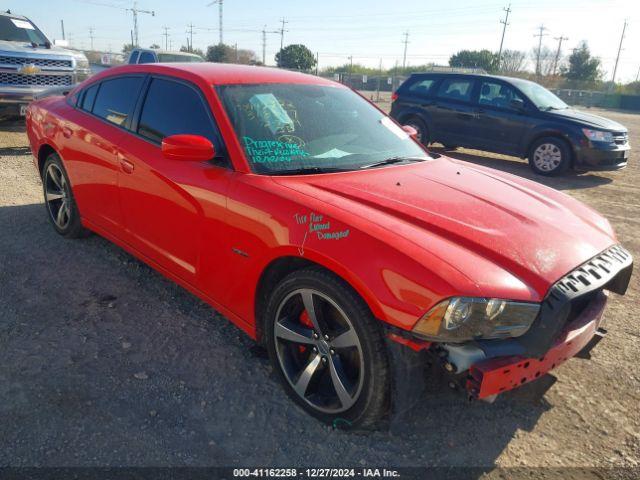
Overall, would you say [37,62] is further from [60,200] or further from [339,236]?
[339,236]

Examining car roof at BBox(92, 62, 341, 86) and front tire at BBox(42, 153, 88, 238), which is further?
front tire at BBox(42, 153, 88, 238)

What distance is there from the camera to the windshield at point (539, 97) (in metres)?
9.27

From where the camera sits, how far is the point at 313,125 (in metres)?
3.07

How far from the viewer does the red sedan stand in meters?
2.00

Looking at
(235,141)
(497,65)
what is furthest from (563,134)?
(497,65)

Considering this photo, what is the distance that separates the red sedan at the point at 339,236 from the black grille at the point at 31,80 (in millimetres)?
7332

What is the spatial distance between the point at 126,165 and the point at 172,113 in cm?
51

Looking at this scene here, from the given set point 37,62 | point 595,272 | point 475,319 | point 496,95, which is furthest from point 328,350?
point 37,62

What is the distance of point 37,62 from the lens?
9961mm

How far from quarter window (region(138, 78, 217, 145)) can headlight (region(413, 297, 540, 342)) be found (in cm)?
164

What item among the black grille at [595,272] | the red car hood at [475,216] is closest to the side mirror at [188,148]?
the red car hood at [475,216]

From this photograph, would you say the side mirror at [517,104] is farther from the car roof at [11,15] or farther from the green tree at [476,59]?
the green tree at [476,59]

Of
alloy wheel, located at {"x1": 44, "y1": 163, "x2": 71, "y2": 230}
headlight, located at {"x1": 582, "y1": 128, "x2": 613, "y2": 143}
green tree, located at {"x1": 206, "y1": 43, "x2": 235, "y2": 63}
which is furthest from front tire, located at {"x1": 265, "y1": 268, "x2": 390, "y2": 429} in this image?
green tree, located at {"x1": 206, "y1": 43, "x2": 235, "y2": 63}

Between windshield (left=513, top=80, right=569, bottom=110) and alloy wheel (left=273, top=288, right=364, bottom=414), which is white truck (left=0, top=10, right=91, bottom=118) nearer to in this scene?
alloy wheel (left=273, top=288, right=364, bottom=414)
